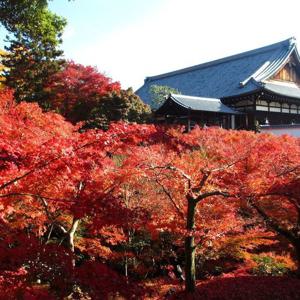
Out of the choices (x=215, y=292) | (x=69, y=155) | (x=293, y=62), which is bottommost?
(x=215, y=292)

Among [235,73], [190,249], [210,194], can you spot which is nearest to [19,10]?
[210,194]

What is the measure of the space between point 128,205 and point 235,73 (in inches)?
911

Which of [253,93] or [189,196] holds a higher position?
[253,93]

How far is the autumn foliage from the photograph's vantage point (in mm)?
5797

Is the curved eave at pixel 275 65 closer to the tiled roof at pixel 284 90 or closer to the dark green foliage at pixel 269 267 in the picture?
the tiled roof at pixel 284 90

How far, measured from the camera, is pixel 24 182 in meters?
6.71

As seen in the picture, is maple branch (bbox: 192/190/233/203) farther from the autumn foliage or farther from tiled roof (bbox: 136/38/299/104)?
tiled roof (bbox: 136/38/299/104)

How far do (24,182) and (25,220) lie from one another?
10.7 feet

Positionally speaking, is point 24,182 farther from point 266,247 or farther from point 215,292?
point 266,247

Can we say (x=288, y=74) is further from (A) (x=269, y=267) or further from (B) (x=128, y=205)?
(B) (x=128, y=205)

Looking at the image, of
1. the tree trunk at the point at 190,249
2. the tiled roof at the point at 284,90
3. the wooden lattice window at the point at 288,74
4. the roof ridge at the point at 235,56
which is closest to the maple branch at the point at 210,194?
the tree trunk at the point at 190,249

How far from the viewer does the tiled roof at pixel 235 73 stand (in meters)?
27.9

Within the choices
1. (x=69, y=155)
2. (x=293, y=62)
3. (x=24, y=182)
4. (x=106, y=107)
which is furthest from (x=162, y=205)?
(x=293, y=62)

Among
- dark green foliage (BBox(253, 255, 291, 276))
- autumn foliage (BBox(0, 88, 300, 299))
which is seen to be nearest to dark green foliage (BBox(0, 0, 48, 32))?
autumn foliage (BBox(0, 88, 300, 299))
